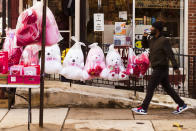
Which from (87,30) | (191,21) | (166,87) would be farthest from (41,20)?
(191,21)

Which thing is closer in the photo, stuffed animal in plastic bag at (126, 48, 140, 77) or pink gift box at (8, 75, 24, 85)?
pink gift box at (8, 75, 24, 85)

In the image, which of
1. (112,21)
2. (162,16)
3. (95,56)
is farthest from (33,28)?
(162,16)

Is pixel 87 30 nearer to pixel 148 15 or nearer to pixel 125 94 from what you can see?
pixel 148 15

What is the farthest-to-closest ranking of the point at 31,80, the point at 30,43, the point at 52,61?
the point at 52,61 < the point at 30,43 < the point at 31,80

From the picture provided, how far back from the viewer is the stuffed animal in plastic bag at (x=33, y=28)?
274 inches

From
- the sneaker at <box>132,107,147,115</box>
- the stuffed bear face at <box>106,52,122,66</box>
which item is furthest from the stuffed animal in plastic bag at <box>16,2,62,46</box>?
the sneaker at <box>132,107,147,115</box>

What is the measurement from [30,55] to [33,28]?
69 centimetres

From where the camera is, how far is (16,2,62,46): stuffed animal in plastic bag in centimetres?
696

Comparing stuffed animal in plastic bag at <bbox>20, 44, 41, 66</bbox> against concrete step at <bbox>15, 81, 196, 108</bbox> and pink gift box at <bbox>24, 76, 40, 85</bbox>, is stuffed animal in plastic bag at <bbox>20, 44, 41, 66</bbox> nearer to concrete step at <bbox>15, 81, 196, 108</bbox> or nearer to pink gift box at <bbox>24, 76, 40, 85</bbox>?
pink gift box at <bbox>24, 76, 40, 85</bbox>

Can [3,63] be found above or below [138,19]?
below

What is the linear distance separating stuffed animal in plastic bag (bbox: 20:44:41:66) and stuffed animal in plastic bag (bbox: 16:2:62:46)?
0.36 metres

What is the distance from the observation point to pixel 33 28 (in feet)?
22.9

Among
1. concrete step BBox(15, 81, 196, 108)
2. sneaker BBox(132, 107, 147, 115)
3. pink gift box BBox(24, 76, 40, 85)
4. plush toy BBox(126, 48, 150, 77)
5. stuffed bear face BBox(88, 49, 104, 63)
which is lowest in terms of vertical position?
sneaker BBox(132, 107, 147, 115)

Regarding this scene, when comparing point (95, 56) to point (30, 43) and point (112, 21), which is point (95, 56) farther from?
point (112, 21)
